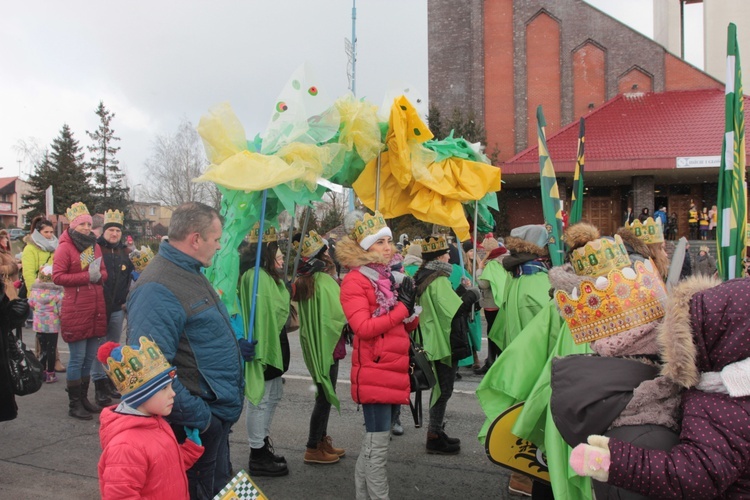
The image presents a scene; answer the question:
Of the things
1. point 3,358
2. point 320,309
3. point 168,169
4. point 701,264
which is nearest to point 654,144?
point 701,264

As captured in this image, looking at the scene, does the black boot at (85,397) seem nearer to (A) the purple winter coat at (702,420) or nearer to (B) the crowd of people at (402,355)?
(B) the crowd of people at (402,355)

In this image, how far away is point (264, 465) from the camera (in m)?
4.44

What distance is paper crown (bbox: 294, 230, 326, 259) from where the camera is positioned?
492cm

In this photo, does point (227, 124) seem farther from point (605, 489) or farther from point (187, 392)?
point (605, 489)

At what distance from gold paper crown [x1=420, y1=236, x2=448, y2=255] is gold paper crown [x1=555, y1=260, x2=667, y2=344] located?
2897 millimetres

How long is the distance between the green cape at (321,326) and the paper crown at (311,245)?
269 millimetres

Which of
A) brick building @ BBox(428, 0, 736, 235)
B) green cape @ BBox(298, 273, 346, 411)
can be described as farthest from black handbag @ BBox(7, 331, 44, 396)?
brick building @ BBox(428, 0, 736, 235)

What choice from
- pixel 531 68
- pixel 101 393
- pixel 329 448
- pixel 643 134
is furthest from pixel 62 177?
pixel 329 448

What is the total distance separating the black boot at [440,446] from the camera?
4859 mm

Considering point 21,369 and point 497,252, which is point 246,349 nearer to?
point 21,369

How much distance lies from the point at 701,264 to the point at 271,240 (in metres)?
9.33

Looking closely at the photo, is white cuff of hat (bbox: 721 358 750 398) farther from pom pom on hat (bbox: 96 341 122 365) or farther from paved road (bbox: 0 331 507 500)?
paved road (bbox: 0 331 507 500)

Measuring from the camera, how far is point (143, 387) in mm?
2396

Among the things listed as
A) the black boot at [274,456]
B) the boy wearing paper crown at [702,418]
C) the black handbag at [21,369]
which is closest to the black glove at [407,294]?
the black boot at [274,456]
